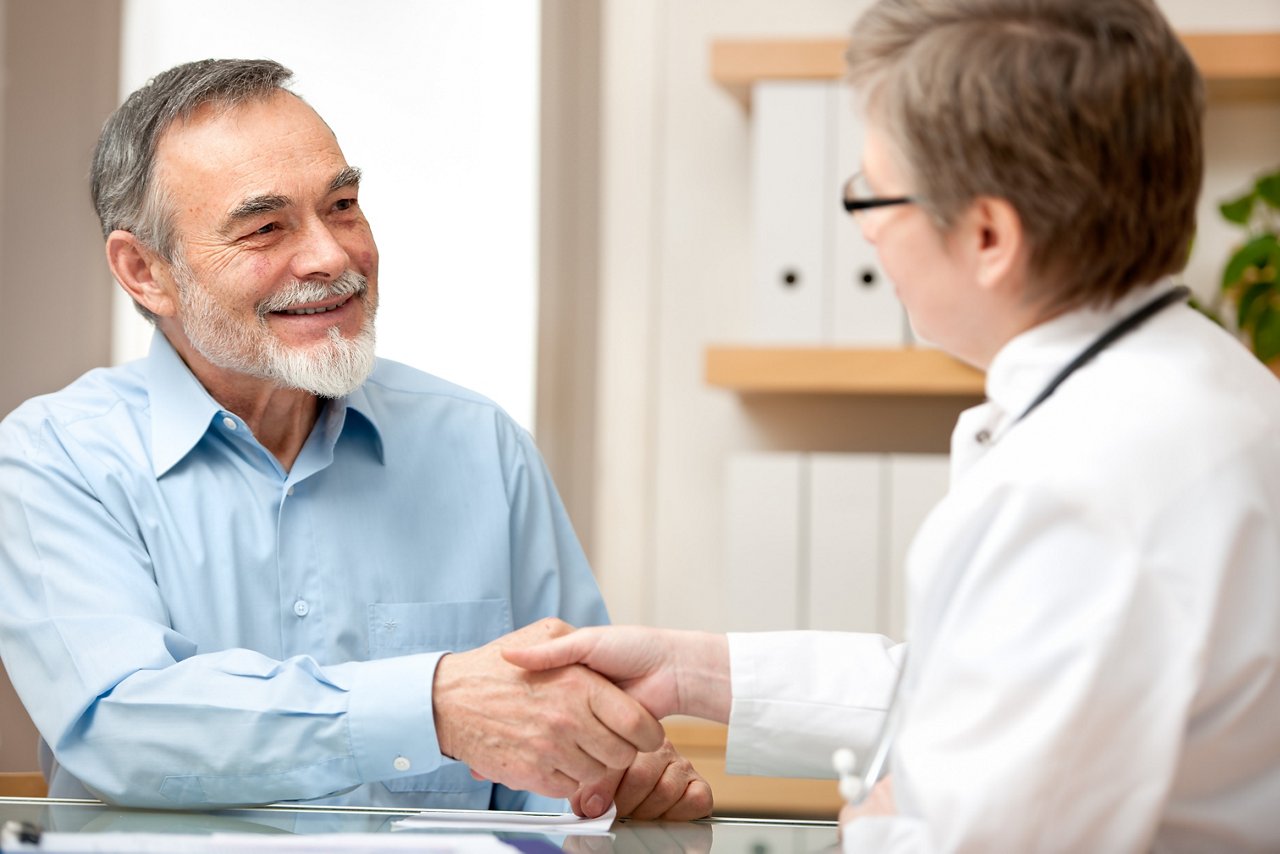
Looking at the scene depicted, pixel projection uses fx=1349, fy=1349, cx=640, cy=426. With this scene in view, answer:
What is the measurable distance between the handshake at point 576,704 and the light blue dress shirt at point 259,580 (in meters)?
0.05

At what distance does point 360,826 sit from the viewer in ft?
3.72

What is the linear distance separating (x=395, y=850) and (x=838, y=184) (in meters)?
2.24

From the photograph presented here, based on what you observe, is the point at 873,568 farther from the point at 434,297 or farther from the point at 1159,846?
the point at 1159,846

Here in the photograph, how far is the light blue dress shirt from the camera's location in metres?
1.30

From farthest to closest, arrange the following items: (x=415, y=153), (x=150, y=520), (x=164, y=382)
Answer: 1. (x=415, y=153)
2. (x=164, y=382)
3. (x=150, y=520)

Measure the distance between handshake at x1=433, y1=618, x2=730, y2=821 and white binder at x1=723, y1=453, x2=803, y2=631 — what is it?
5.34ft

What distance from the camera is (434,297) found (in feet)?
9.72

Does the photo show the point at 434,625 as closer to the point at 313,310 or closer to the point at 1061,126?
the point at 313,310

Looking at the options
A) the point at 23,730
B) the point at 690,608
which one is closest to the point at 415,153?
the point at 690,608

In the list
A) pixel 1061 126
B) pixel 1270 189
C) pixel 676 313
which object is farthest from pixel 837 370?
pixel 1061 126

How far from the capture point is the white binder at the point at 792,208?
2979 millimetres

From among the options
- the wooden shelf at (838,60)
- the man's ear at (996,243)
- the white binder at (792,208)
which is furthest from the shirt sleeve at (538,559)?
the wooden shelf at (838,60)

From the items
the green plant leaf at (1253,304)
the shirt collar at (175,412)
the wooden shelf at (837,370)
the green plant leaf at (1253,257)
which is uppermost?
the green plant leaf at (1253,257)

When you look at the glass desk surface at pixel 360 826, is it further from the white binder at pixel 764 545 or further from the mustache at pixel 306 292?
the white binder at pixel 764 545
